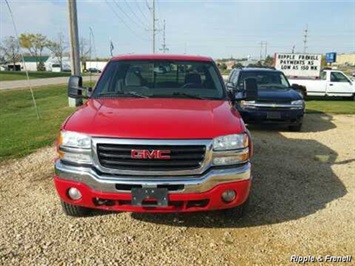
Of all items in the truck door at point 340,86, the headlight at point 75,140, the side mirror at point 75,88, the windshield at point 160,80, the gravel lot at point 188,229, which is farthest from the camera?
the truck door at point 340,86

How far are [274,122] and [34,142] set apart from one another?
587 centimetres

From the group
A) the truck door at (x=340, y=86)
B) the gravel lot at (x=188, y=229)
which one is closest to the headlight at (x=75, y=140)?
the gravel lot at (x=188, y=229)

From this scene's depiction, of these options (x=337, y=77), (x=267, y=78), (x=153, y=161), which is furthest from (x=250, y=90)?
(x=337, y=77)

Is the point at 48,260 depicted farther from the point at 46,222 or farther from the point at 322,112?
the point at 322,112

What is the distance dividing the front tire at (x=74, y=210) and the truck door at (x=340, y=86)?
18.5m

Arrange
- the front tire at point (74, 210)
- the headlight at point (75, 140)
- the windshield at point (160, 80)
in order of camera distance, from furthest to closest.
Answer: the windshield at point (160, 80)
the front tire at point (74, 210)
the headlight at point (75, 140)

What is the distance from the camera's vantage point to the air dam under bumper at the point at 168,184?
3.61 meters

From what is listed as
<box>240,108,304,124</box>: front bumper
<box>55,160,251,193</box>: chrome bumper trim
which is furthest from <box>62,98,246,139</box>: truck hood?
<box>240,108,304,124</box>: front bumper

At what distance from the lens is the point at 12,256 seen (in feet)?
11.6

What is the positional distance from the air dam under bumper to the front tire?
380 mm

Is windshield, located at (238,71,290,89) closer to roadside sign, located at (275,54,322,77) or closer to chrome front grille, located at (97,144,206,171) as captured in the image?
chrome front grille, located at (97,144,206,171)

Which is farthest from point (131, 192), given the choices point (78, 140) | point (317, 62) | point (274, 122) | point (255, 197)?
point (317, 62)

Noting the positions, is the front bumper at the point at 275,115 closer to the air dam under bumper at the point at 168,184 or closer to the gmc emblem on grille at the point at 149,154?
the air dam under bumper at the point at 168,184

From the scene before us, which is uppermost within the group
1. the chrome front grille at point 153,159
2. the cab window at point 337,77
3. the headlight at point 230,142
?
the headlight at point 230,142
